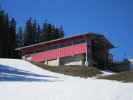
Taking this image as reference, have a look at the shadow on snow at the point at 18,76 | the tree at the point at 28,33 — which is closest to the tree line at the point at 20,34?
the tree at the point at 28,33

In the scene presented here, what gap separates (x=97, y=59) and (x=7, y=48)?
24008 millimetres

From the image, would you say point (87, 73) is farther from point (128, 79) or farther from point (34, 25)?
point (34, 25)

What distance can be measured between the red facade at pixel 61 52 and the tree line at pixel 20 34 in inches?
656

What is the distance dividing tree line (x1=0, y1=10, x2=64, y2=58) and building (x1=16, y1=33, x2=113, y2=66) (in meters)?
16.9

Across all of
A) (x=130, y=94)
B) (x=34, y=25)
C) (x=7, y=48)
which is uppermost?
(x=34, y=25)

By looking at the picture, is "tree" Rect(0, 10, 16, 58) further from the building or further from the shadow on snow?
the shadow on snow

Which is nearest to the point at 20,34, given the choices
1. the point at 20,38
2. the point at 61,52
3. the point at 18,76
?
the point at 20,38

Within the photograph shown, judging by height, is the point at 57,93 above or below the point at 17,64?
below

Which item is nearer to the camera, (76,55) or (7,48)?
(76,55)

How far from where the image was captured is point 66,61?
43344 mm

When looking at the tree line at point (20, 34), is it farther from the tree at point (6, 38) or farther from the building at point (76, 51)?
the building at point (76, 51)

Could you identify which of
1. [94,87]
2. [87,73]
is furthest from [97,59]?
[94,87]

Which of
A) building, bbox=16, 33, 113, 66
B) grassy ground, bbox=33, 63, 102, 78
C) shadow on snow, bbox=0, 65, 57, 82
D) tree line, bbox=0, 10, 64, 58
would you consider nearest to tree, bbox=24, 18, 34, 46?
tree line, bbox=0, 10, 64, 58

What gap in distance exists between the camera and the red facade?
42.0 m
